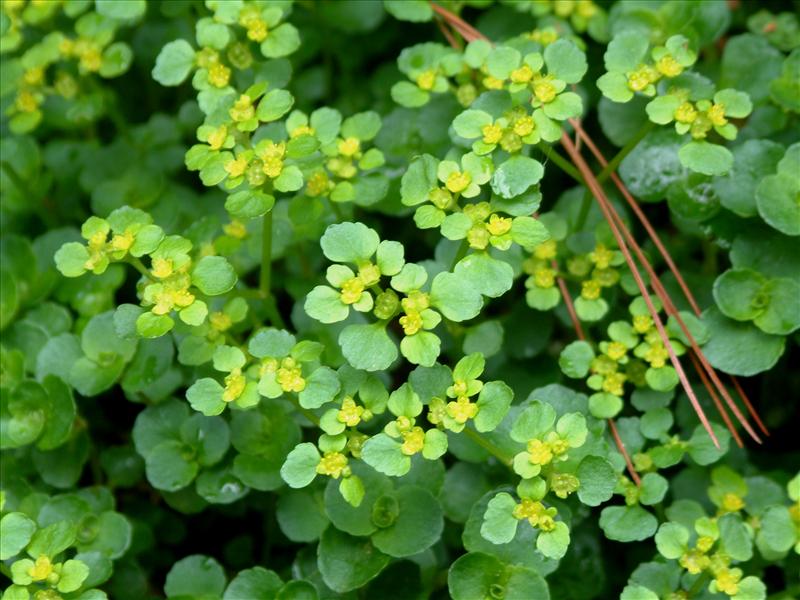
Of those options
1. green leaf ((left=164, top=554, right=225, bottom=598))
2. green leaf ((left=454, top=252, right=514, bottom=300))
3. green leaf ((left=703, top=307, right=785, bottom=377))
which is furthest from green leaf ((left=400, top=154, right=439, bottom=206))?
green leaf ((left=164, top=554, right=225, bottom=598))

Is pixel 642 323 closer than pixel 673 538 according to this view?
No

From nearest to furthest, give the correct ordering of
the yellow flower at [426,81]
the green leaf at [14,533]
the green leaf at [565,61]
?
the green leaf at [14,533] < the green leaf at [565,61] < the yellow flower at [426,81]

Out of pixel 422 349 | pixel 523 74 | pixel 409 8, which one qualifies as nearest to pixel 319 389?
pixel 422 349

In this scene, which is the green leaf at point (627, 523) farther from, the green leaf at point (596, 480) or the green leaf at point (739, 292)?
the green leaf at point (739, 292)

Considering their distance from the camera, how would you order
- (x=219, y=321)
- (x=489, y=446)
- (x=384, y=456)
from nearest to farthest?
(x=384, y=456), (x=489, y=446), (x=219, y=321)

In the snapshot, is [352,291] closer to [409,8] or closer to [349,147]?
[349,147]

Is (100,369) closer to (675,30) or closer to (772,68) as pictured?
(675,30)

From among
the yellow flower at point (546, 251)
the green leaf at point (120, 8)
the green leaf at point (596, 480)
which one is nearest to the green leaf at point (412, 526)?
the green leaf at point (596, 480)
